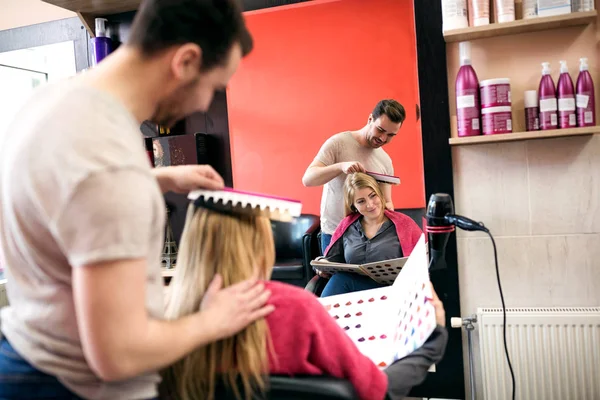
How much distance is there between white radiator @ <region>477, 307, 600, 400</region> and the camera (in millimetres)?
2057

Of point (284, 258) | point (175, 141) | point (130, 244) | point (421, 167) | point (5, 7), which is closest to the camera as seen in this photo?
point (130, 244)

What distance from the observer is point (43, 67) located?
10.4 ft

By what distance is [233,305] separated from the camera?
3.10 feet

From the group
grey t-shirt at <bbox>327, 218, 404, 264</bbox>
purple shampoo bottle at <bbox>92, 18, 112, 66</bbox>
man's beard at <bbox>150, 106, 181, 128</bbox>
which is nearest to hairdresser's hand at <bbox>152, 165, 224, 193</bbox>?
man's beard at <bbox>150, 106, 181, 128</bbox>

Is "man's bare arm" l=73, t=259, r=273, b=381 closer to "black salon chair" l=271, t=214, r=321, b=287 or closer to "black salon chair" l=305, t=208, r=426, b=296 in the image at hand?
"black salon chair" l=305, t=208, r=426, b=296

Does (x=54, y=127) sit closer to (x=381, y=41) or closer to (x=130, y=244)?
(x=130, y=244)

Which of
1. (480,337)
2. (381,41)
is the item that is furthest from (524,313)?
(381,41)

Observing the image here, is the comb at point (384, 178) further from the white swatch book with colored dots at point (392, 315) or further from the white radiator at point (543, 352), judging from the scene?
the white swatch book with colored dots at point (392, 315)

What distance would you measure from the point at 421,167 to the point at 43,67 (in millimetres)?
2378

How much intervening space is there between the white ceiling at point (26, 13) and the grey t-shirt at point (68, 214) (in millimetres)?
2550

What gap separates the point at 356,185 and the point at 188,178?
133 cm

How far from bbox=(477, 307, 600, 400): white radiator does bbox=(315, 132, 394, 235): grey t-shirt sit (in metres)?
0.74

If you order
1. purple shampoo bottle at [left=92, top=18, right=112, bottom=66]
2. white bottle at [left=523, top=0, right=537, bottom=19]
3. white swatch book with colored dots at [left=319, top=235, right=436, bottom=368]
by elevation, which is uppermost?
purple shampoo bottle at [left=92, top=18, right=112, bottom=66]

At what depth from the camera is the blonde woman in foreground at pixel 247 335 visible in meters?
1.01
